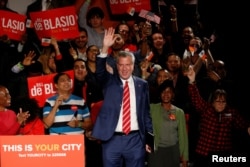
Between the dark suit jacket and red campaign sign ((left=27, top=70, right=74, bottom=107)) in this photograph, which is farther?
red campaign sign ((left=27, top=70, right=74, bottom=107))

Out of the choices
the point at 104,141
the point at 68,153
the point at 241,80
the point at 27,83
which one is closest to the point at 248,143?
the point at 241,80

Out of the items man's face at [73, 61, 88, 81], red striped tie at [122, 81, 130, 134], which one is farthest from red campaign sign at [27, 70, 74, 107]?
red striped tie at [122, 81, 130, 134]

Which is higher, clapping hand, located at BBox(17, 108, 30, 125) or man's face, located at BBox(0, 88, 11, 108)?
man's face, located at BBox(0, 88, 11, 108)

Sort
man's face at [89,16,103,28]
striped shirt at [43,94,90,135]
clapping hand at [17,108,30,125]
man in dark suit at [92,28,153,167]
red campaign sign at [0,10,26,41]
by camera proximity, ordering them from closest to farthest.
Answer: man in dark suit at [92,28,153,167] < clapping hand at [17,108,30,125] < striped shirt at [43,94,90,135] < red campaign sign at [0,10,26,41] < man's face at [89,16,103,28]

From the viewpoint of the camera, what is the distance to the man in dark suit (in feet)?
17.0

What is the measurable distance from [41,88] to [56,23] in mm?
1216

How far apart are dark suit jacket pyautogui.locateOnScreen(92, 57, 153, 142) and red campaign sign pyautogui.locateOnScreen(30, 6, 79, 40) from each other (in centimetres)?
196

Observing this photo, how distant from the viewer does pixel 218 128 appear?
19.8ft

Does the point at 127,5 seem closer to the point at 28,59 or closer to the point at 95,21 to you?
the point at 95,21

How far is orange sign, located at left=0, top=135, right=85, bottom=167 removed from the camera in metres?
3.91

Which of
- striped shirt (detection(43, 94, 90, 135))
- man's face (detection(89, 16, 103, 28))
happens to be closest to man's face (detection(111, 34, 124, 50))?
striped shirt (detection(43, 94, 90, 135))

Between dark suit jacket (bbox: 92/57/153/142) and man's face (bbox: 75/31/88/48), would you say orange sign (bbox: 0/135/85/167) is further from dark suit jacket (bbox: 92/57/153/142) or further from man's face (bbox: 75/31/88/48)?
man's face (bbox: 75/31/88/48)

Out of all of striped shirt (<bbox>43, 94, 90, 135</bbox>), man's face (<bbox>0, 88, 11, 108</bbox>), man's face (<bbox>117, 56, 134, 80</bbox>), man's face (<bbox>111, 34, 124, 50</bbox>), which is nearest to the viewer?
man's face (<bbox>117, 56, 134, 80</bbox>)

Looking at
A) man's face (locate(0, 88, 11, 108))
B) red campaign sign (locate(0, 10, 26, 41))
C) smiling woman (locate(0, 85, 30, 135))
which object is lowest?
smiling woman (locate(0, 85, 30, 135))
